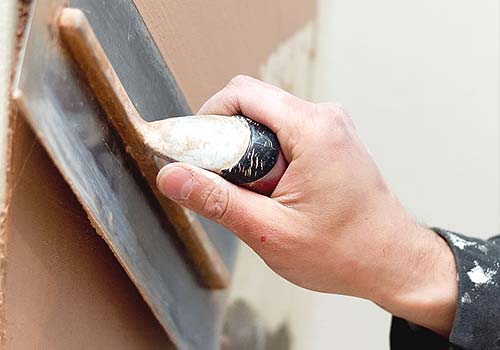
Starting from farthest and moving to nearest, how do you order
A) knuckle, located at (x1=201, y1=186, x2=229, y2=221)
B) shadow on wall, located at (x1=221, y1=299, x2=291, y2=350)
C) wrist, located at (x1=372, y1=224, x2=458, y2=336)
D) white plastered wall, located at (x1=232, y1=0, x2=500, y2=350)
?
white plastered wall, located at (x1=232, y1=0, x2=500, y2=350) < shadow on wall, located at (x1=221, y1=299, x2=291, y2=350) < wrist, located at (x1=372, y1=224, x2=458, y2=336) < knuckle, located at (x1=201, y1=186, x2=229, y2=221)

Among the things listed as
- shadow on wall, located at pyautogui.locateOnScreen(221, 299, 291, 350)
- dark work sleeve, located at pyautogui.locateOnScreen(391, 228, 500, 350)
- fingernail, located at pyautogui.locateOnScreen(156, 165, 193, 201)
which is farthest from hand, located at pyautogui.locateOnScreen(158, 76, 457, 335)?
shadow on wall, located at pyautogui.locateOnScreen(221, 299, 291, 350)

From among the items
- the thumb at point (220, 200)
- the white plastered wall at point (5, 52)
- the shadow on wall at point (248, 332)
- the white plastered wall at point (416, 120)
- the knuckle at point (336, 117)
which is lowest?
the shadow on wall at point (248, 332)

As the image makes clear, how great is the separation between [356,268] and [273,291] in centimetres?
58

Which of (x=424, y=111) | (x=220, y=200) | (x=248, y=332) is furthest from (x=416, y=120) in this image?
(x=220, y=200)

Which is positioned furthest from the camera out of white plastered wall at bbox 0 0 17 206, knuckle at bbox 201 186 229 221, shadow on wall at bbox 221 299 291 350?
shadow on wall at bbox 221 299 291 350

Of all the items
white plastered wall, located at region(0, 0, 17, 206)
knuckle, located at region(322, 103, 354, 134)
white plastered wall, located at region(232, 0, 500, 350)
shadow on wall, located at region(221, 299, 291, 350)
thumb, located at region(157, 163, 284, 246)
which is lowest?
shadow on wall, located at region(221, 299, 291, 350)

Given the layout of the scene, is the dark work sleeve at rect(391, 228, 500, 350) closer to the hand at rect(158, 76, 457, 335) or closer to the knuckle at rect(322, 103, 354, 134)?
the hand at rect(158, 76, 457, 335)

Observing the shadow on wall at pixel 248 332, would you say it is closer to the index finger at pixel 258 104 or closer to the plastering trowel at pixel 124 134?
the plastering trowel at pixel 124 134

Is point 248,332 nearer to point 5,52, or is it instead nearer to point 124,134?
point 124,134

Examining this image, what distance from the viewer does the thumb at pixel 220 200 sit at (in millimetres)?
592

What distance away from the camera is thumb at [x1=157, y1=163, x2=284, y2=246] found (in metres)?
0.59

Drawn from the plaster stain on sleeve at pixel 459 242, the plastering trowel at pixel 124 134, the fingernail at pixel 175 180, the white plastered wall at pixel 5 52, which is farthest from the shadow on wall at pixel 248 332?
the white plastered wall at pixel 5 52

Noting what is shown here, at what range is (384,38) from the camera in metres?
1.40

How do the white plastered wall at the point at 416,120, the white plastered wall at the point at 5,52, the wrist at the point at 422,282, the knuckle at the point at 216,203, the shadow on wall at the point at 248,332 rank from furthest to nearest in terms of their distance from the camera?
1. the white plastered wall at the point at 416,120
2. the shadow on wall at the point at 248,332
3. the wrist at the point at 422,282
4. the knuckle at the point at 216,203
5. the white plastered wall at the point at 5,52
